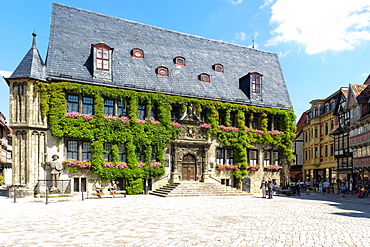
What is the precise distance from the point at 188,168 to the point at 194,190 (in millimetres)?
3626

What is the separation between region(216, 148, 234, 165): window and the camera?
34.3 m

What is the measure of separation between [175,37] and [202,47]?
324 centimetres

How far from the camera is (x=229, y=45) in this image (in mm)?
41375

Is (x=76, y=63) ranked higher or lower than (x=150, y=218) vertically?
higher

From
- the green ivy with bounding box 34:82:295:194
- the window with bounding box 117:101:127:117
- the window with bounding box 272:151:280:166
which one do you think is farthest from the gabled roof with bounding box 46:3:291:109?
the window with bounding box 272:151:280:166

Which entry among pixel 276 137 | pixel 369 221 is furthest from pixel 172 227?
pixel 276 137

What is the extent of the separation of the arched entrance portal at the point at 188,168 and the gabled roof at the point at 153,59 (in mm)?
5882

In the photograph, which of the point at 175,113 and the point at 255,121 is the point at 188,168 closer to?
the point at 175,113

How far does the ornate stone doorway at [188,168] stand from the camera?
32.4 meters

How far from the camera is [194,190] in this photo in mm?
29188

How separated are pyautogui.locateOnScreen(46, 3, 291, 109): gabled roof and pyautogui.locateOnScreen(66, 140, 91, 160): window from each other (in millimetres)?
5154

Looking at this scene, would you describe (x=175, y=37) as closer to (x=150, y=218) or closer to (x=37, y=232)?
(x=150, y=218)

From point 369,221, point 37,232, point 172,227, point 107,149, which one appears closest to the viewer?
point 37,232

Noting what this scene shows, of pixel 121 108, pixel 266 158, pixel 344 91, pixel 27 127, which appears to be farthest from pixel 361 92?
pixel 27 127
